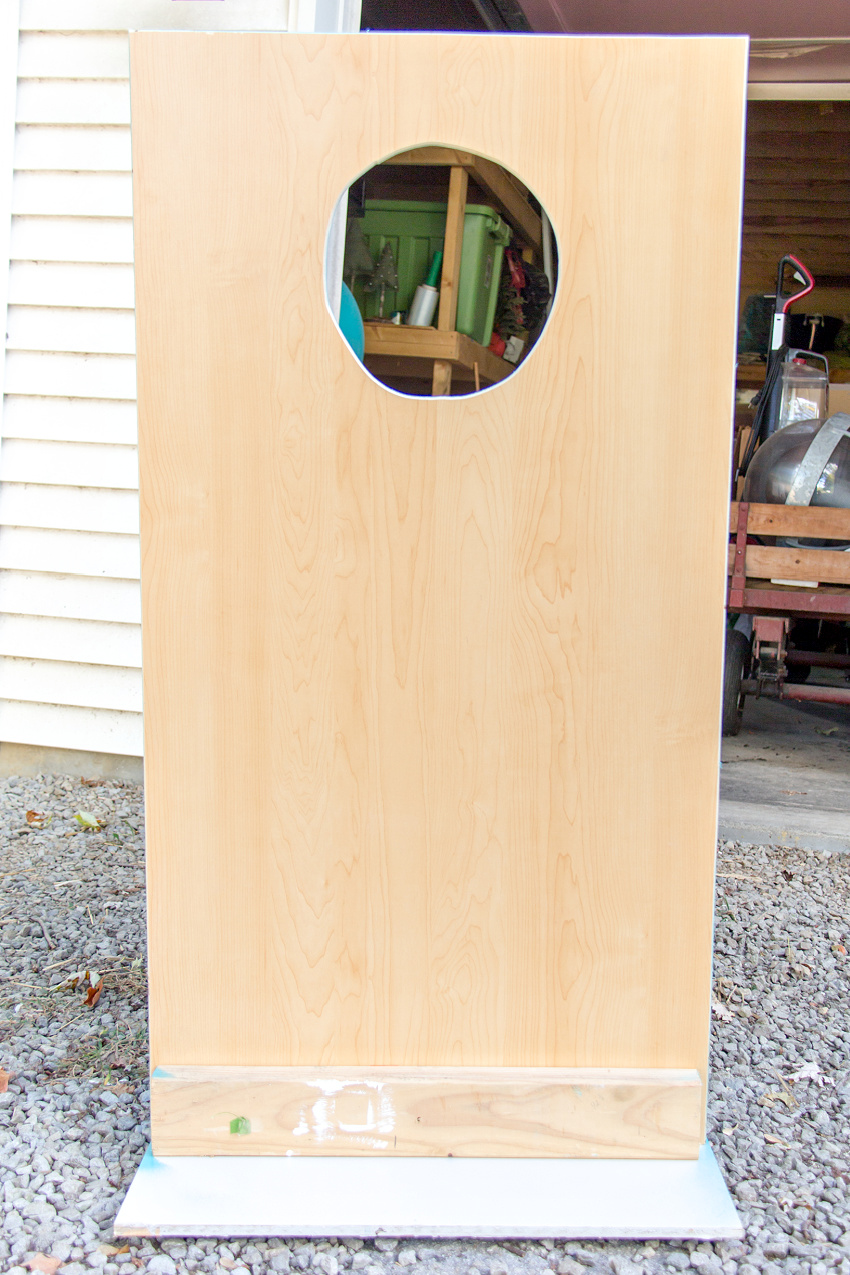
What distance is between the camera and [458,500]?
1.35 m

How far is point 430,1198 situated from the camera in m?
1.34

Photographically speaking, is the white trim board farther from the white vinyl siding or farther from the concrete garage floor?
the concrete garage floor

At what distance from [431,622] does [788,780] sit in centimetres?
273

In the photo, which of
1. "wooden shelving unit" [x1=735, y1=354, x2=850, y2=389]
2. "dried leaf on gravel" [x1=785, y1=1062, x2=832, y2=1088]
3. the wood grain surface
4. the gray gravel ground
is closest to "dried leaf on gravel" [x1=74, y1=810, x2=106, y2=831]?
the gray gravel ground

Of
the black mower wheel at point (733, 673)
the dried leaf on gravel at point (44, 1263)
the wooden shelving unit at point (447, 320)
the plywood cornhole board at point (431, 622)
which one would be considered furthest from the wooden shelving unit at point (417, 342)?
the dried leaf on gravel at point (44, 1263)

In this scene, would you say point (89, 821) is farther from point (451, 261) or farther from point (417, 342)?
Answer: point (451, 261)

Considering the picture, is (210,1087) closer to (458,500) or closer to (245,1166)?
(245,1166)

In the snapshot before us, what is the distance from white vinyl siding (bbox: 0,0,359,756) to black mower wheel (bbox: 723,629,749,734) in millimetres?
2350

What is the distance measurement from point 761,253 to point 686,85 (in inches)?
243

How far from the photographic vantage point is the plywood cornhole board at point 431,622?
51.3 inches

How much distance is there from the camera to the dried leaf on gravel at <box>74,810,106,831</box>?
306 centimetres

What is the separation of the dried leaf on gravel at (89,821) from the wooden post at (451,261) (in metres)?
1.70

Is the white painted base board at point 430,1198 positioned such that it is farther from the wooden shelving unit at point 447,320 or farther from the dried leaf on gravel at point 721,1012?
the wooden shelving unit at point 447,320

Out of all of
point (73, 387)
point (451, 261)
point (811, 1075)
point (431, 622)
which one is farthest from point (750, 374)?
point (431, 622)
